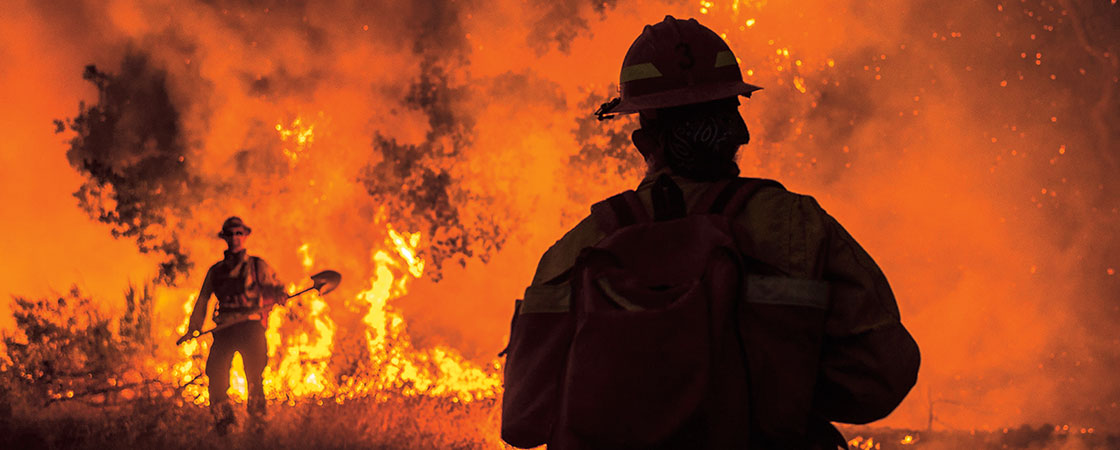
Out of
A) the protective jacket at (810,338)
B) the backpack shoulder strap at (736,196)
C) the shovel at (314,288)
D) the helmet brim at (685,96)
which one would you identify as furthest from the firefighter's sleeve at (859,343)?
the shovel at (314,288)

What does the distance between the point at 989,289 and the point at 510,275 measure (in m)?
7.08

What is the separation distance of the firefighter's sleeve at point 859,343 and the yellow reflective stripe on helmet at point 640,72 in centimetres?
48

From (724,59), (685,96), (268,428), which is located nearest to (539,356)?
(685,96)

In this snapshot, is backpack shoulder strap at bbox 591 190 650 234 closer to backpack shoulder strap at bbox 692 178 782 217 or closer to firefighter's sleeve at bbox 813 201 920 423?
backpack shoulder strap at bbox 692 178 782 217

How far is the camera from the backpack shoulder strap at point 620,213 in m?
2.17

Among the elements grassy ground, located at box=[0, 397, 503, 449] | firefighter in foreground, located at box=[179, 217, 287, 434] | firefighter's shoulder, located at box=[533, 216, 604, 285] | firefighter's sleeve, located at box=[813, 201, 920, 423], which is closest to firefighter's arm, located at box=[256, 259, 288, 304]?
firefighter in foreground, located at box=[179, 217, 287, 434]

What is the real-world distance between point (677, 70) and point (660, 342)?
2.05 ft

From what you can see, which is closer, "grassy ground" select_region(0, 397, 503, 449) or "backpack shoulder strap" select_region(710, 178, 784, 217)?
"backpack shoulder strap" select_region(710, 178, 784, 217)

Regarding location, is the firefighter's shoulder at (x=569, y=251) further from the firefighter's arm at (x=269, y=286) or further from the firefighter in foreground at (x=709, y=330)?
the firefighter's arm at (x=269, y=286)

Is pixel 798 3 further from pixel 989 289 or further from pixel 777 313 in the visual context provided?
pixel 777 313

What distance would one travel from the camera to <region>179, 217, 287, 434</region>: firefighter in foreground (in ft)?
32.9

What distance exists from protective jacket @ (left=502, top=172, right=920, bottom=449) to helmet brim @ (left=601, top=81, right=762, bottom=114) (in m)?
0.23

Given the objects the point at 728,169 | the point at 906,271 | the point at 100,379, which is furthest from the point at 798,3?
the point at 728,169

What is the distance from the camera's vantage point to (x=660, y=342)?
197 centimetres
